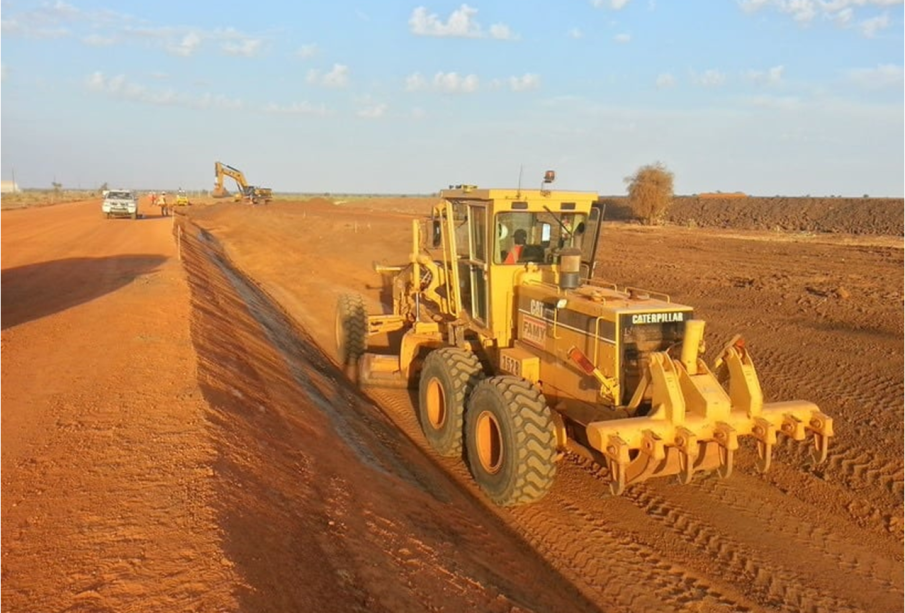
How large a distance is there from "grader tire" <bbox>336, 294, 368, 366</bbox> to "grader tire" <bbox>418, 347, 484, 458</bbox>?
3316mm

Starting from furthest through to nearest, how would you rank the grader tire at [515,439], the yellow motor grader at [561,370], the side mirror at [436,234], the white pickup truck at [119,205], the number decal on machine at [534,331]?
the white pickup truck at [119,205] → the side mirror at [436,234] → the number decal on machine at [534,331] → the grader tire at [515,439] → the yellow motor grader at [561,370]

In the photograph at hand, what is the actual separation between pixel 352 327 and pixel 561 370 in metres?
5.19

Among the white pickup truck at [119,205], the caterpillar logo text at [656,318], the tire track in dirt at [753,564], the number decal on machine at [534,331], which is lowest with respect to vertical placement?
the tire track in dirt at [753,564]

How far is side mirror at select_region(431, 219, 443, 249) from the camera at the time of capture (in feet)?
29.4

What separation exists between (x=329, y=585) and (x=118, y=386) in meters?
3.97

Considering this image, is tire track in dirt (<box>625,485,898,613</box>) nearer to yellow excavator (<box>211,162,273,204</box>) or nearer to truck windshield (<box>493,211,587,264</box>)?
truck windshield (<box>493,211,587,264</box>)

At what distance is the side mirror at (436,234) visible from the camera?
896 cm

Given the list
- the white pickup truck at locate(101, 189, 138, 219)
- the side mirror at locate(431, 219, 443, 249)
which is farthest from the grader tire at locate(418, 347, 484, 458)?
the white pickup truck at locate(101, 189, 138, 219)

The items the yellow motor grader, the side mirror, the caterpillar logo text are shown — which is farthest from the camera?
the side mirror

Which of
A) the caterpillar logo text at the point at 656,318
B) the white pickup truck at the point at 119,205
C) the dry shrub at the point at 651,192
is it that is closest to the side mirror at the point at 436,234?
the caterpillar logo text at the point at 656,318

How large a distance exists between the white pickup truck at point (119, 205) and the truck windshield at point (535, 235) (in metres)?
33.4

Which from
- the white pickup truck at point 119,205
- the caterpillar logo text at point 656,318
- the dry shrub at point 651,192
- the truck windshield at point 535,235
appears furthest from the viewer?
the dry shrub at point 651,192

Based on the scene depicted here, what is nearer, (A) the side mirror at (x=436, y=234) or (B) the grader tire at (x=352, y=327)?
(A) the side mirror at (x=436, y=234)

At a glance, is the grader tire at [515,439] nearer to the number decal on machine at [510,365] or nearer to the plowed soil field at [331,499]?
the plowed soil field at [331,499]
